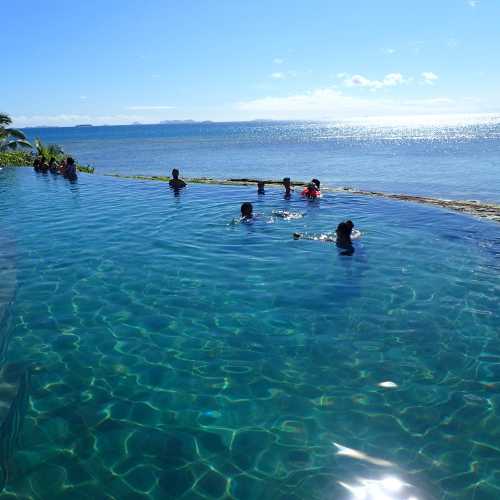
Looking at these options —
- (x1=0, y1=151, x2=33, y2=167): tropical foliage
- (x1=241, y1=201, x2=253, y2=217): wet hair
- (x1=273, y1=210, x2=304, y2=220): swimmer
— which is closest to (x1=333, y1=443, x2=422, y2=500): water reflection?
(x1=241, y1=201, x2=253, y2=217): wet hair

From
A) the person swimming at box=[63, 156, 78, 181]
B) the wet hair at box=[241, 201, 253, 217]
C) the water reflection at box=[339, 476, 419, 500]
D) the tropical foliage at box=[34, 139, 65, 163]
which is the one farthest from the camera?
the tropical foliage at box=[34, 139, 65, 163]

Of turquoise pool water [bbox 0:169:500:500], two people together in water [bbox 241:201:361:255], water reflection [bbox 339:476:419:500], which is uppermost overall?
two people together in water [bbox 241:201:361:255]

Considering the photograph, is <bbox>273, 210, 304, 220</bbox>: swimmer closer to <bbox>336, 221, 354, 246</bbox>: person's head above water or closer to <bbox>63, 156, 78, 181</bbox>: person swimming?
<bbox>336, 221, 354, 246</bbox>: person's head above water

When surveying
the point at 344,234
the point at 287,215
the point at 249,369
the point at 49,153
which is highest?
the point at 49,153

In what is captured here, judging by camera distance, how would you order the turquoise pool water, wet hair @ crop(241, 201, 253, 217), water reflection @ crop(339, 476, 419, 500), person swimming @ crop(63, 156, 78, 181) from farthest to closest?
person swimming @ crop(63, 156, 78, 181) → wet hair @ crop(241, 201, 253, 217) → the turquoise pool water → water reflection @ crop(339, 476, 419, 500)

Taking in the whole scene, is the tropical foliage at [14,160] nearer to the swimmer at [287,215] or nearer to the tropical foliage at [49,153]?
the tropical foliage at [49,153]

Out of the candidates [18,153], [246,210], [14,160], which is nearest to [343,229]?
[246,210]

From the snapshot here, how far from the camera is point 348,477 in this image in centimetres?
517

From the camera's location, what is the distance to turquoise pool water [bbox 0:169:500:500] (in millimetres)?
5270

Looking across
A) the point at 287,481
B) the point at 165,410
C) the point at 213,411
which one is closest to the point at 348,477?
the point at 287,481

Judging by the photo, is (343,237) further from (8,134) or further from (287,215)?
(8,134)

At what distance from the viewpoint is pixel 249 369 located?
24.1 feet

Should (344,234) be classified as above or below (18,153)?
below

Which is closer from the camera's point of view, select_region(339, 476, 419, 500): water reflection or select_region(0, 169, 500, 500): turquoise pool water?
select_region(339, 476, 419, 500): water reflection
